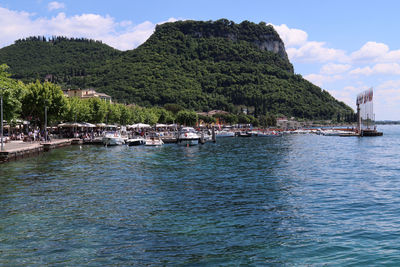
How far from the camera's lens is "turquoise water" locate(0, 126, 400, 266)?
14398 mm

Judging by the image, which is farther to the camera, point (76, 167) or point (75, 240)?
point (76, 167)

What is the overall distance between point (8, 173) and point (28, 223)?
68.3 feet

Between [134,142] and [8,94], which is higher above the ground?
[8,94]

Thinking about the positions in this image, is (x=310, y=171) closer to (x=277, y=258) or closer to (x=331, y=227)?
(x=331, y=227)

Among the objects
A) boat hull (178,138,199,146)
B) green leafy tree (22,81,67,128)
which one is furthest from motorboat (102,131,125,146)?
boat hull (178,138,199,146)

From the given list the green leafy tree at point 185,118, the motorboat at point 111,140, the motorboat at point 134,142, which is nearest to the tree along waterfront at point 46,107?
the motorboat at point 111,140

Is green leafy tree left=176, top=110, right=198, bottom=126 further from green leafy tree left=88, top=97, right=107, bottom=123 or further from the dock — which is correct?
the dock

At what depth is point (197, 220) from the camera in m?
19.3

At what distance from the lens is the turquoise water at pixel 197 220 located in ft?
47.2

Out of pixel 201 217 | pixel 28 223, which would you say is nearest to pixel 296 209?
pixel 201 217

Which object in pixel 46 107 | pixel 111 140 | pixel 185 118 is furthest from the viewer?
pixel 185 118

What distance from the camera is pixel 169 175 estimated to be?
37188 millimetres

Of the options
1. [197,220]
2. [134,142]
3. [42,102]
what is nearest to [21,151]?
[42,102]

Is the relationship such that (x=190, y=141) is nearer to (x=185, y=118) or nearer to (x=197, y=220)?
(x=197, y=220)
